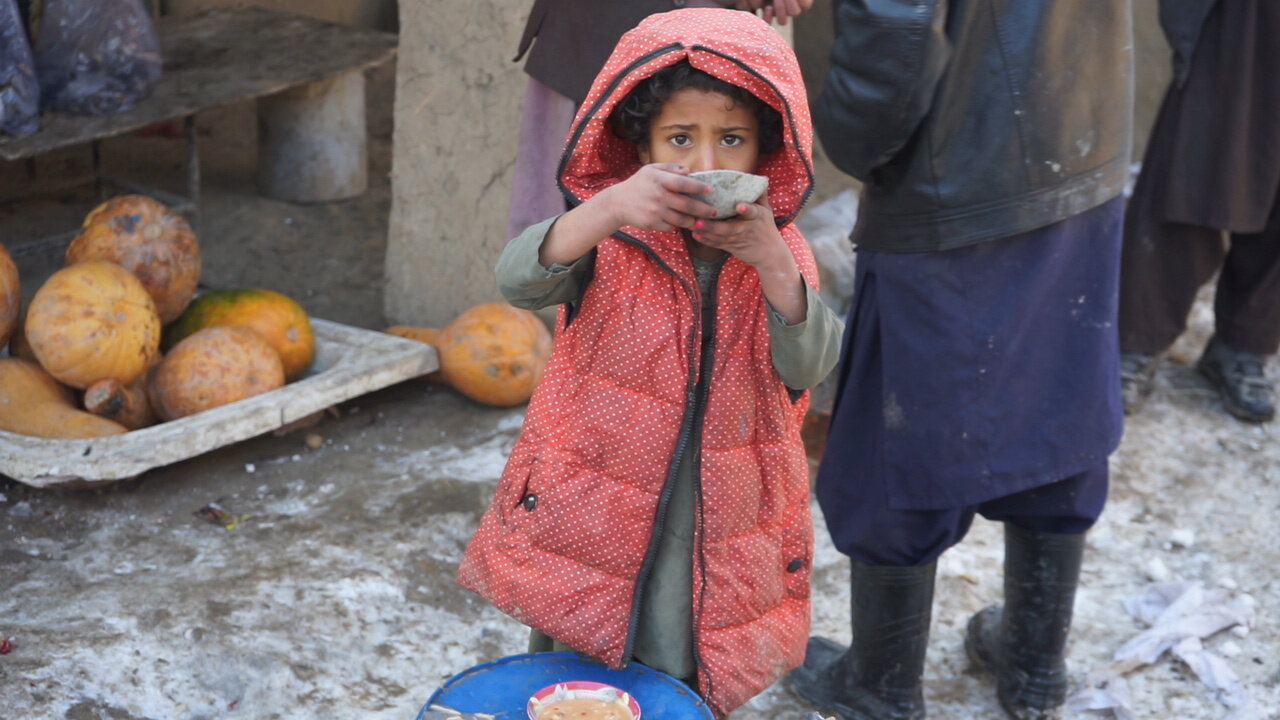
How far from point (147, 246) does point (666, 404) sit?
94.6 inches

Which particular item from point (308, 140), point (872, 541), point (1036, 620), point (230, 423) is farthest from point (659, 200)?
point (308, 140)

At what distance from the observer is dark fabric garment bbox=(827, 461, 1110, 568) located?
2.78 m

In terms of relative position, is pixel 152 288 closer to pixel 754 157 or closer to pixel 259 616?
pixel 259 616

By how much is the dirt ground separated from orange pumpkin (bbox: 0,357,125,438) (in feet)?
0.57

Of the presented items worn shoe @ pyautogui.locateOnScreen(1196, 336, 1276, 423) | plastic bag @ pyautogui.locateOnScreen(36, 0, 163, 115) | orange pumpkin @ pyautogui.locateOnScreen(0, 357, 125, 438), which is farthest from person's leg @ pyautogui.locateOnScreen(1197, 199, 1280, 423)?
plastic bag @ pyautogui.locateOnScreen(36, 0, 163, 115)

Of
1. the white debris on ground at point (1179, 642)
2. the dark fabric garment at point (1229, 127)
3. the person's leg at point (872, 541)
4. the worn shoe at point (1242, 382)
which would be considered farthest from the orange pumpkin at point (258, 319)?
the worn shoe at point (1242, 382)

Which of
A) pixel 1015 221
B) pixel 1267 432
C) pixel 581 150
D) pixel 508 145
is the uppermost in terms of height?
pixel 581 150

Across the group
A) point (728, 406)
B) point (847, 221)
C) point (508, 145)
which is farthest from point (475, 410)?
point (728, 406)

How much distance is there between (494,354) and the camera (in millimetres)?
4238

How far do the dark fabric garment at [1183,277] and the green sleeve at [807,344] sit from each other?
121 inches

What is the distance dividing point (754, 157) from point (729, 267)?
7.1 inches

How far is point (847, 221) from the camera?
5.53m

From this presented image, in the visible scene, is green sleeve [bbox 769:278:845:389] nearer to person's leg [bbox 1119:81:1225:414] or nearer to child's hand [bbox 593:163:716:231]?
child's hand [bbox 593:163:716:231]

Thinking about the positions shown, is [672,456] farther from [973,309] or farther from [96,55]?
[96,55]
